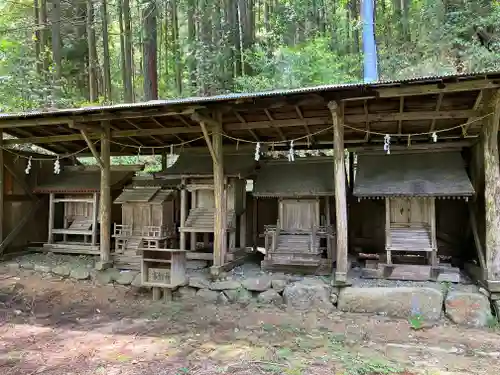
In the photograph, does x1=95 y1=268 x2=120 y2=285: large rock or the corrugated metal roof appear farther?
x1=95 y1=268 x2=120 y2=285: large rock

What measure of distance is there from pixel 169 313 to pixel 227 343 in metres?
2.01

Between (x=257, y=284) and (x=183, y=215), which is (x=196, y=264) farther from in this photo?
(x=257, y=284)

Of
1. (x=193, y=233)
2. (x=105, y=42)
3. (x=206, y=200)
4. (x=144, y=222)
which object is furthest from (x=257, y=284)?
(x=105, y=42)

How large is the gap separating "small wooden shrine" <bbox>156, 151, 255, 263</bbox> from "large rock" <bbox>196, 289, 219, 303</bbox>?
1.20 m

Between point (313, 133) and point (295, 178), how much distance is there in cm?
121

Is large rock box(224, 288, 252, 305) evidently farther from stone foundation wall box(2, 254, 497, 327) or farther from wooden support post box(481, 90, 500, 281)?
wooden support post box(481, 90, 500, 281)

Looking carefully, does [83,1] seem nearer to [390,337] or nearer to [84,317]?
[84,317]

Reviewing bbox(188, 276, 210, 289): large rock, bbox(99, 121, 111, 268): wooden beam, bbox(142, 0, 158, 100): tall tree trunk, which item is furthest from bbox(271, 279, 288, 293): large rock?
bbox(142, 0, 158, 100): tall tree trunk

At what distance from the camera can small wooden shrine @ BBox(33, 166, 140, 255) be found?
11344mm

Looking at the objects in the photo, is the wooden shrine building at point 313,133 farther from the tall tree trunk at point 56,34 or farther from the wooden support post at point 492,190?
the tall tree trunk at point 56,34

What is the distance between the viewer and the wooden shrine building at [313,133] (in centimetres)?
724

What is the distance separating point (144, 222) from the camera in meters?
10.4

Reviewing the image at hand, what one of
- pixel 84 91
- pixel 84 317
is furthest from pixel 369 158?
pixel 84 91

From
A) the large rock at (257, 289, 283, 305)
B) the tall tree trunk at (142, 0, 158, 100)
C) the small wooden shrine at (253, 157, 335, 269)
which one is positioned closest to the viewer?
the large rock at (257, 289, 283, 305)
